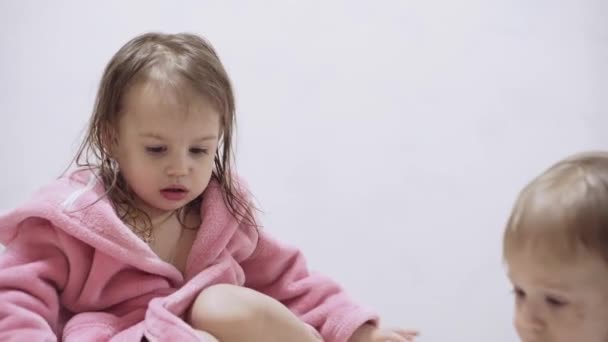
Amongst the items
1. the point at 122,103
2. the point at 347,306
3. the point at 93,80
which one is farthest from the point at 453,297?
the point at 93,80

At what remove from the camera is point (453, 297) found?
149 centimetres

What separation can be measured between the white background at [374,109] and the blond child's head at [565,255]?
0.66 m

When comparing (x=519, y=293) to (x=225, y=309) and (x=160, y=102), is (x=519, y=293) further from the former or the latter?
(x=160, y=102)

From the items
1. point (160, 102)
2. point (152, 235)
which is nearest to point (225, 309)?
point (152, 235)

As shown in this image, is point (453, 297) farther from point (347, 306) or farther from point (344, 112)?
point (344, 112)

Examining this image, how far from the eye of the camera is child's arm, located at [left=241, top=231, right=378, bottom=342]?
121 cm

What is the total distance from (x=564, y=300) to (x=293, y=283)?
51 cm

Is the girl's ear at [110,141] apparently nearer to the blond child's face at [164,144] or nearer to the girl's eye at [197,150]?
the blond child's face at [164,144]

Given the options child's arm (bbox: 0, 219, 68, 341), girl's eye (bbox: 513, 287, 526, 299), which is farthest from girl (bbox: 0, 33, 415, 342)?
girl's eye (bbox: 513, 287, 526, 299)

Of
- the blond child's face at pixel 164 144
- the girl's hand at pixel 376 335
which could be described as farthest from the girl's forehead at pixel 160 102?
the girl's hand at pixel 376 335

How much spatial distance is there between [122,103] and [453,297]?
71 cm

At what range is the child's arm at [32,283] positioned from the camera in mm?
988

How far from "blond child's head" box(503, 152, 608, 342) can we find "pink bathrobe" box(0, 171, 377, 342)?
1.25 ft

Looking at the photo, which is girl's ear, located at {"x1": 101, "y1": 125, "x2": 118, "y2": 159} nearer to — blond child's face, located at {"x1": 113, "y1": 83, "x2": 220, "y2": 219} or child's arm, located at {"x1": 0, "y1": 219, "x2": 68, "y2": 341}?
blond child's face, located at {"x1": 113, "y1": 83, "x2": 220, "y2": 219}
